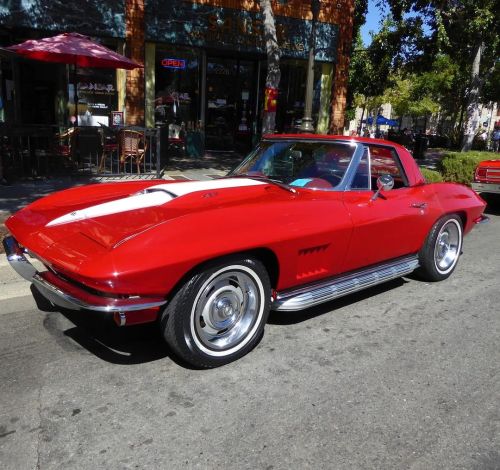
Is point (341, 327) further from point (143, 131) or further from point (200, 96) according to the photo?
point (200, 96)

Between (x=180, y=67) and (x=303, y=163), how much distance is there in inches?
408

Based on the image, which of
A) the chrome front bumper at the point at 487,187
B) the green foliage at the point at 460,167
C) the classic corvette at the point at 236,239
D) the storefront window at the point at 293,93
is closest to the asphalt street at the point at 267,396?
the classic corvette at the point at 236,239

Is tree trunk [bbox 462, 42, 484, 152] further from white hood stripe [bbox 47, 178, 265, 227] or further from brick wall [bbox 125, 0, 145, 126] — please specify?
white hood stripe [bbox 47, 178, 265, 227]

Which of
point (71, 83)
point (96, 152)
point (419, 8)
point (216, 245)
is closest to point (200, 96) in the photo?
point (71, 83)

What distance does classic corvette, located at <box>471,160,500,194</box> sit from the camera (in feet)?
30.6

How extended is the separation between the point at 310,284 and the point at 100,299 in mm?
1587

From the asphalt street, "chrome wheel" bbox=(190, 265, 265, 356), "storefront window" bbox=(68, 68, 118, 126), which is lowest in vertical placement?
the asphalt street

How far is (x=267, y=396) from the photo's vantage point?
287 cm

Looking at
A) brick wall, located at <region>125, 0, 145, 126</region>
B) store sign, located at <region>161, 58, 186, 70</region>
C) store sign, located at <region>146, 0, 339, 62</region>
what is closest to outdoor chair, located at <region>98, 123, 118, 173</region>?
brick wall, located at <region>125, 0, 145, 126</region>

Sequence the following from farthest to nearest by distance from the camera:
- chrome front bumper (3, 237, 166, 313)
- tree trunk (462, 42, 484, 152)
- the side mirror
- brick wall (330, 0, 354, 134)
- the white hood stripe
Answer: brick wall (330, 0, 354, 134), tree trunk (462, 42, 484, 152), the side mirror, the white hood stripe, chrome front bumper (3, 237, 166, 313)

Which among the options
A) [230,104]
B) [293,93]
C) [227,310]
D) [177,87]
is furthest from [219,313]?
[293,93]

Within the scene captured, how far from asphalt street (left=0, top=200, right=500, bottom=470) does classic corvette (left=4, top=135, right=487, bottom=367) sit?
11.2 inches

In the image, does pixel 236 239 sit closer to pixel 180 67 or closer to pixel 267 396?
pixel 267 396

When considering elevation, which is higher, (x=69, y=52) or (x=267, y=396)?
(x=69, y=52)
